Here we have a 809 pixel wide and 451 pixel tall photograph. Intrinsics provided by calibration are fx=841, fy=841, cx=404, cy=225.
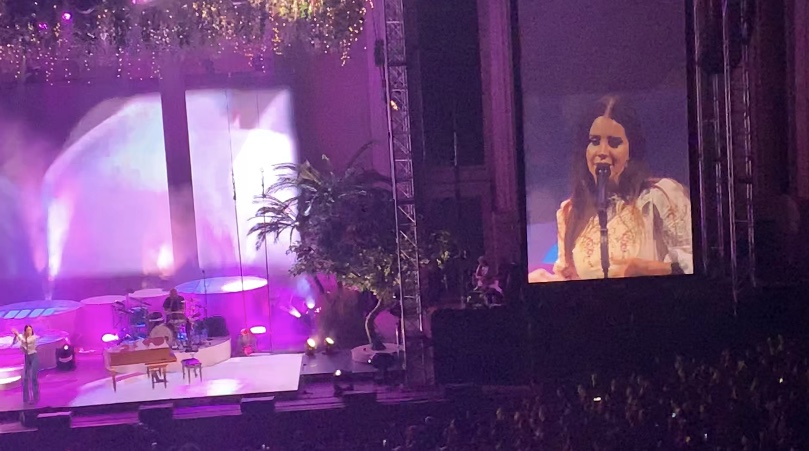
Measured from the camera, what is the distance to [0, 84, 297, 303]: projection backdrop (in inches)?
409

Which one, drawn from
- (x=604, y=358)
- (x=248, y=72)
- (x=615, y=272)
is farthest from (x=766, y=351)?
(x=248, y=72)

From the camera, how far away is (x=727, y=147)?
924 centimetres

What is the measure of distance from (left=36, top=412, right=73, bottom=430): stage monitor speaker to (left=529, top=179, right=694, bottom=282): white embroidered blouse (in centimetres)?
602

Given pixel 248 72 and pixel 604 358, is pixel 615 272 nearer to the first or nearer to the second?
pixel 604 358

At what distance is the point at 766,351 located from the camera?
7352 millimetres

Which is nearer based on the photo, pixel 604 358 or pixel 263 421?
pixel 263 421

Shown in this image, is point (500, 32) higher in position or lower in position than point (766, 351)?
higher

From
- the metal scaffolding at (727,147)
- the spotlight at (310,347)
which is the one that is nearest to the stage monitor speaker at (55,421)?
the spotlight at (310,347)

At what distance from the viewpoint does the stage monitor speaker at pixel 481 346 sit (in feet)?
24.7

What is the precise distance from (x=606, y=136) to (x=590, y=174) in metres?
0.50

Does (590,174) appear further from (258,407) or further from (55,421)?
(55,421)

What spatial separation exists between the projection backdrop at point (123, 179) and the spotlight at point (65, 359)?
63.9 inches

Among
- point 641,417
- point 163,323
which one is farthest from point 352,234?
point 641,417

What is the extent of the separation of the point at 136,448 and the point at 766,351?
5.43m
